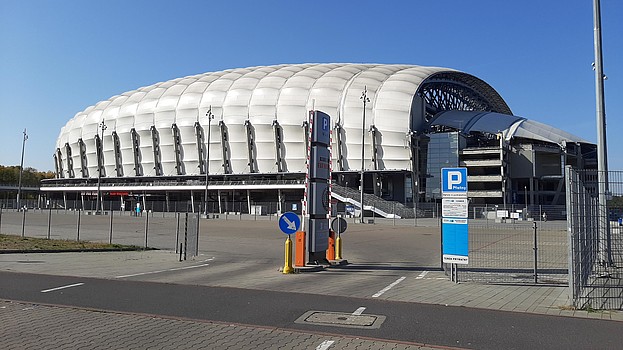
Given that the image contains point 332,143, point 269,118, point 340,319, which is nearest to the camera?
point 340,319

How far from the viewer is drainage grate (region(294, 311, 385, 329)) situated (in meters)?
7.51

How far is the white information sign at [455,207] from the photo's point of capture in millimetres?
12141

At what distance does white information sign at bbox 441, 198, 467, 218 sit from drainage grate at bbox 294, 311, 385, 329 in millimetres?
4947

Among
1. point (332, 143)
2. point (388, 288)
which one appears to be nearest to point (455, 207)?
point (388, 288)

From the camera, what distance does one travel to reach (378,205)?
6550 centimetres

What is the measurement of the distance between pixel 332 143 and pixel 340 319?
243 ft

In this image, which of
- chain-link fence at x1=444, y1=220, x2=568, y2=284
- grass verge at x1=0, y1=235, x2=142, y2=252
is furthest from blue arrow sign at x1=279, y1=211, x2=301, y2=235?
grass verge at x1=0, y1=235, x2=142, y2=252

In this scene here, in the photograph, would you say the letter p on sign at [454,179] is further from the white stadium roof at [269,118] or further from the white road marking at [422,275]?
the white stadium roof at [269,118]

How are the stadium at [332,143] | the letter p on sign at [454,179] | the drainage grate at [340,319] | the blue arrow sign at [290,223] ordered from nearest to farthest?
the drainage grate at [340,319]
the letter p on sign at [454,179]
the blue arrow sign at [290,223]
the stadium at [332,143]

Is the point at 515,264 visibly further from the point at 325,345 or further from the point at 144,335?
the point at 144,335

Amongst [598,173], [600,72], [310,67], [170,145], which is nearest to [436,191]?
[310,67]

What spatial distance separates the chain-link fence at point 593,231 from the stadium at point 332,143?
58157 mm

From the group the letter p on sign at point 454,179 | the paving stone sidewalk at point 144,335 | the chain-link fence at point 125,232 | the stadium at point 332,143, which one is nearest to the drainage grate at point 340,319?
the paving stone sidewalk at point 144,335

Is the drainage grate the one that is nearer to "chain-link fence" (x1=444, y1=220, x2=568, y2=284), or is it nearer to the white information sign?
the white information sign
